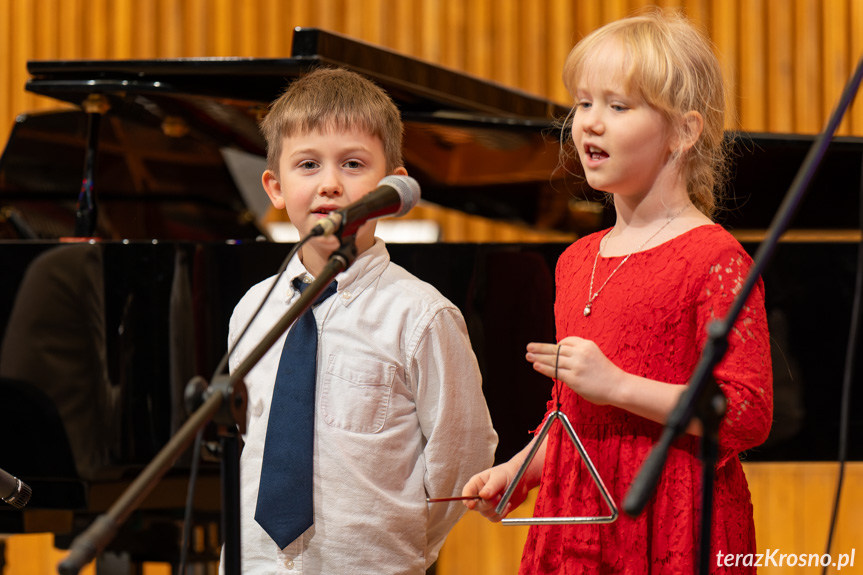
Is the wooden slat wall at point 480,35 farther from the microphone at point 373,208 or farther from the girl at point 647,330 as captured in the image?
the microphone at point 373,208

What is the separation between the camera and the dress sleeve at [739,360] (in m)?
1.15

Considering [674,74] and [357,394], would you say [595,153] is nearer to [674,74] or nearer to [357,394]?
[674,74]

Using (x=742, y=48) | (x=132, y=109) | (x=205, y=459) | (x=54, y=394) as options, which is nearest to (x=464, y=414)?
(x=205, y=459)

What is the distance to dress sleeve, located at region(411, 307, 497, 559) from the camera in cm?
137

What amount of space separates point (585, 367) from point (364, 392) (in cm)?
36

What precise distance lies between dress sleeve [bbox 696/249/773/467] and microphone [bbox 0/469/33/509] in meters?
0.87

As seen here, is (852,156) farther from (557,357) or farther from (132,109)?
(132,109)

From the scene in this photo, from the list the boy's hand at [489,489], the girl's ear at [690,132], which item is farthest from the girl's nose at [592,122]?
the boy's hand at [489,489]

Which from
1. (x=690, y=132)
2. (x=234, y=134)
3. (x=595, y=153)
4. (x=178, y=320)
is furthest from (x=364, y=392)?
(x=234, y=134)

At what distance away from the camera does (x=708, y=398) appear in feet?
2.79

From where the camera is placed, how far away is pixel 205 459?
2.13m

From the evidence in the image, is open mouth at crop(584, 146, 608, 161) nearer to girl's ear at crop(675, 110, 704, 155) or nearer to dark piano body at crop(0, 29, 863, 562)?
girl's ear at crop(675, 110, 704, 155)

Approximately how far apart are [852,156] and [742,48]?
160 cm

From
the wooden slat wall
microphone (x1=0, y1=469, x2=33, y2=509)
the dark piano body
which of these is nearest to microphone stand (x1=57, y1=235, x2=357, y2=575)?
microphone (x1=0, y1=469, x2=33, y2=509)
